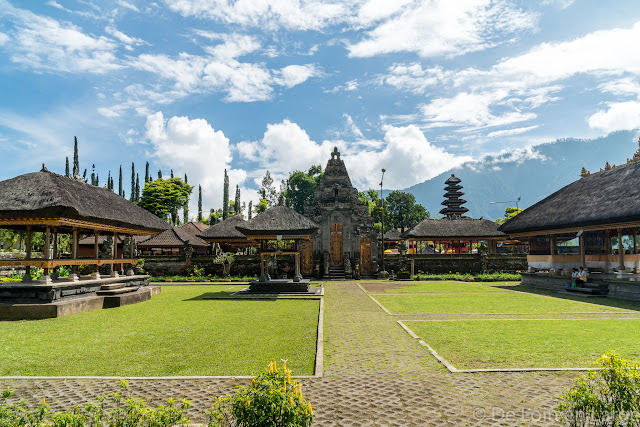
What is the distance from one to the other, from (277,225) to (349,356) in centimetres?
1439

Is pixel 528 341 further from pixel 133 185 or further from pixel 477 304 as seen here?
pixel 133 185

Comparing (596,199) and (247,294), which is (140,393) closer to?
(247,294)

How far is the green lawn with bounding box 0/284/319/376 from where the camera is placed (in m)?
7.45

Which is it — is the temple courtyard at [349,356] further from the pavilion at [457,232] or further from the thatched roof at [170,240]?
the thatched roof at [170,240]

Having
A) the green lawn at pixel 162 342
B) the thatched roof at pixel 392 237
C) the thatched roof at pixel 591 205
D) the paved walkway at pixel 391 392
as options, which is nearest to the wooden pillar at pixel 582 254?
the thatched roof at pixel 591 205

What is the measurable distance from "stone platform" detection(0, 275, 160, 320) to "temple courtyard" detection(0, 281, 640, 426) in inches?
27.7

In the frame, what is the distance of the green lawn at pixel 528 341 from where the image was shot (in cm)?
Answer: 773

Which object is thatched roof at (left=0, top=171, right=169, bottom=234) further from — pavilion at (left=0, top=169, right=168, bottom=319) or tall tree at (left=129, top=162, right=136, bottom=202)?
tall tree at (left=129, top=162, right=136, bottom=202)

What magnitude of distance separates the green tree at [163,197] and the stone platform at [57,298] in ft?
176

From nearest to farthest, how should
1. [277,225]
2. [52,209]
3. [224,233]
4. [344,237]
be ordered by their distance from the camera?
1. [52,209]
2. [277,225]
3. [344,237]
4. [224,233]

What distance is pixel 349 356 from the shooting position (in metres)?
8.17

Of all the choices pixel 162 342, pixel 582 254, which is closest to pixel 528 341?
pixel 162 342

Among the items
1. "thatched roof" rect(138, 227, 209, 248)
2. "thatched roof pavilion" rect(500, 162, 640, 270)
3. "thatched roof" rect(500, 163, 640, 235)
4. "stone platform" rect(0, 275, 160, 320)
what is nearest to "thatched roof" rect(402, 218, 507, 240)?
"thatched roof pavilion" rect(500, 162, 640, 270)

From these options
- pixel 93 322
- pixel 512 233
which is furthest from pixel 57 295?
pixel 512 233
